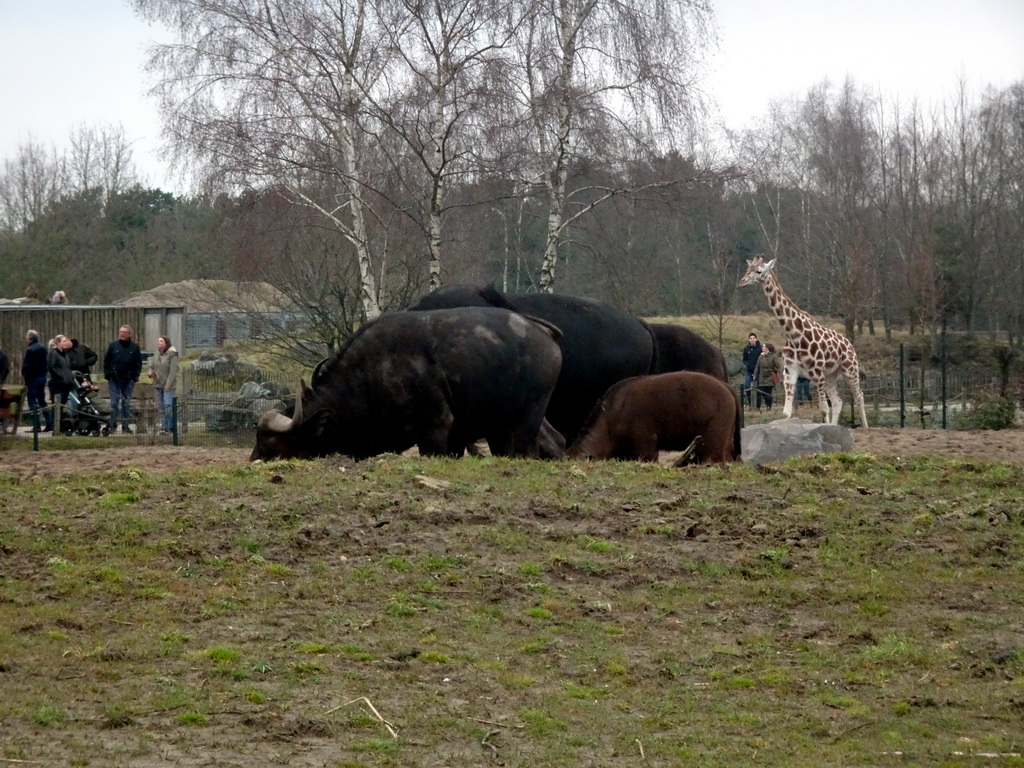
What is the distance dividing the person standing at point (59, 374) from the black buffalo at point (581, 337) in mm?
11789

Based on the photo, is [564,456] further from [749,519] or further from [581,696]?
[581,696]

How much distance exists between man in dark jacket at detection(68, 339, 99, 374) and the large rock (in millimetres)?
15269

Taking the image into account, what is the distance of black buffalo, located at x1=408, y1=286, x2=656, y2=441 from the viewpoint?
15.6 metres

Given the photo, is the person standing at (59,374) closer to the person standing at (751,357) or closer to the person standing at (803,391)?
the person standing at (751,357)

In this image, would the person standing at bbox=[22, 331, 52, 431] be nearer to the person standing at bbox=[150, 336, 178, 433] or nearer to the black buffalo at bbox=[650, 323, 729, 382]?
the person standing at bbox=[150, 336, 178, 433]

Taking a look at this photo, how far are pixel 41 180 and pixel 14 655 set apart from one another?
194 ft

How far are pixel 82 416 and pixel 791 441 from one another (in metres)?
13.1

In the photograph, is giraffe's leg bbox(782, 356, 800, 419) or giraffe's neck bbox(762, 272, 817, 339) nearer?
giraffe's leg bbox(782, 356, 800, 419)

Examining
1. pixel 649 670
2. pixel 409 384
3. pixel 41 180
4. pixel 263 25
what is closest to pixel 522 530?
pixel 649 670

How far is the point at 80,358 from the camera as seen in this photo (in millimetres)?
27828

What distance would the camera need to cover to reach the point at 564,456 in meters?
14.3

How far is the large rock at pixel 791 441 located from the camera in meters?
17.4

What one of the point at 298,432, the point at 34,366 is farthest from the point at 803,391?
the point at 298,432

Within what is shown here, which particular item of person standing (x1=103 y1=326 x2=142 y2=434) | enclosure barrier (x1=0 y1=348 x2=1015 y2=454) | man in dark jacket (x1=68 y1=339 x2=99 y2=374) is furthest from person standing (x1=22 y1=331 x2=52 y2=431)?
man in dark jacket (x1=68 y1=339 x2=99 y2=374)
